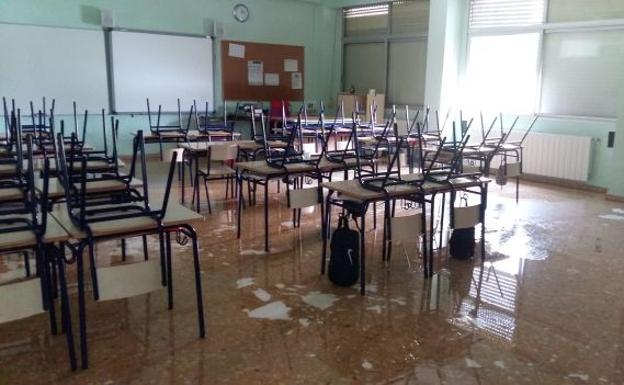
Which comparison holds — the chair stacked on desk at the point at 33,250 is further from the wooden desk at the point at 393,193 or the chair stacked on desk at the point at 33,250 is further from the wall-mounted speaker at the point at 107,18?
the wall-mounted speaker at the point at 107,18

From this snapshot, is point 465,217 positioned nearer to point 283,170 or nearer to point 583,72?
point 283,170

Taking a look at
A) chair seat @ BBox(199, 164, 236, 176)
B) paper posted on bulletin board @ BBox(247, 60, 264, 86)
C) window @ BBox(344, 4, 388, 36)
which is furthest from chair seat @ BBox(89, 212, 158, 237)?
window @ BBox(344, 4, 388, 36)

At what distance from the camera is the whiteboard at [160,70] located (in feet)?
26.3

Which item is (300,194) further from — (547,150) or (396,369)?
(547,150)

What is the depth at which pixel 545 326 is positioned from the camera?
2.85 m

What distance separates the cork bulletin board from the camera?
29.8ft

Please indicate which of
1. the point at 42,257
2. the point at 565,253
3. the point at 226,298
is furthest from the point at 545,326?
the point at 42,257

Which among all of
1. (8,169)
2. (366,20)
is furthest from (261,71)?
(8,169)

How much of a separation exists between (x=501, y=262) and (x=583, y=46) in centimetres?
423

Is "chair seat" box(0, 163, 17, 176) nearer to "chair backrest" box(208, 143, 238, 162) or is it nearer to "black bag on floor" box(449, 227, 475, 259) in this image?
"chair backrest" box(208, 143, 238, 162)

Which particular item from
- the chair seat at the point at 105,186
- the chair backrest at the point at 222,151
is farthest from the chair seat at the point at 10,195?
the chair backrest at the point at 222,151

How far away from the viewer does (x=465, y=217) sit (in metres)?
3.77

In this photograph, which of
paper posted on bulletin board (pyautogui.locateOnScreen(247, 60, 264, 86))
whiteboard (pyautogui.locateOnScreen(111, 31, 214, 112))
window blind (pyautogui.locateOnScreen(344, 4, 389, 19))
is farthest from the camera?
window blind (pyautogui.locateOnScreen(344, 4, 389, 19))

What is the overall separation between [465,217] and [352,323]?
1.38 m
